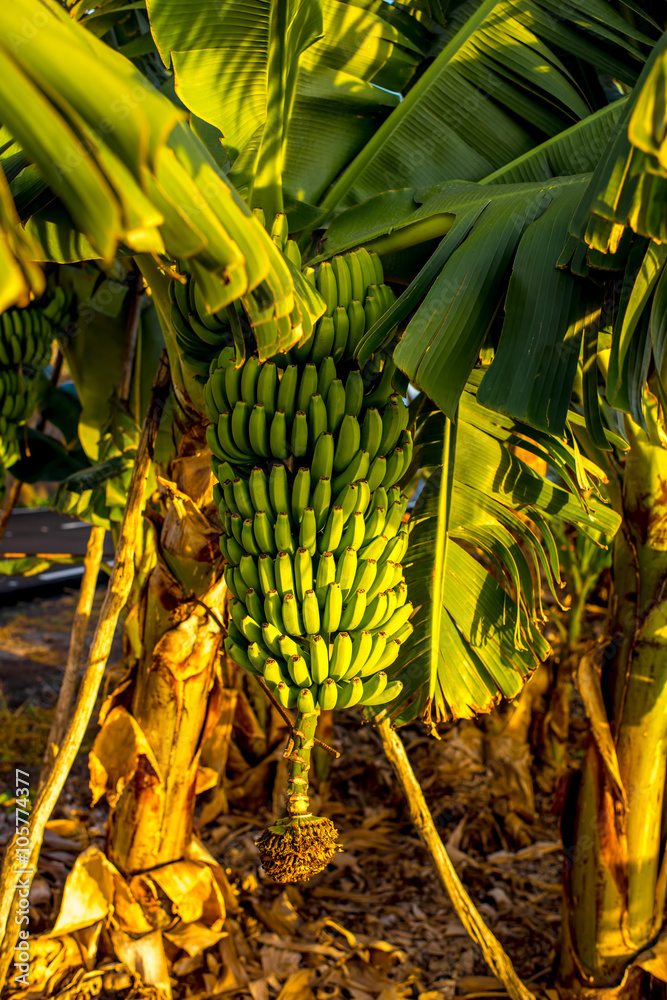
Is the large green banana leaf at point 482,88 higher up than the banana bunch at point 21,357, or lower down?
higher up

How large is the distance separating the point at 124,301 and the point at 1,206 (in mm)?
2447

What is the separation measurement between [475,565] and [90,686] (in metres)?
1.07

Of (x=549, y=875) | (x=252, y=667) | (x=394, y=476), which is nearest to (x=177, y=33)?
(x=394, y=476)

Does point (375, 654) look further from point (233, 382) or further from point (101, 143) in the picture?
point (101, 143)

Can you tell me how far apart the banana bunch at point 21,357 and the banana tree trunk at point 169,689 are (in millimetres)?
1049

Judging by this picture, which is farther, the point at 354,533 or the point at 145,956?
the point at 145,956

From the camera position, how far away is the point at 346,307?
1.24m

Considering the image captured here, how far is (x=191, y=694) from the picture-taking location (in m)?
1.86

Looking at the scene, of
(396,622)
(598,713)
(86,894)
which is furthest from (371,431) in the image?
(86,894)

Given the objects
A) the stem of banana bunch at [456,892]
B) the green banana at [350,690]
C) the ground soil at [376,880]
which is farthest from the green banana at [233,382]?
the ground soil at [376,880]

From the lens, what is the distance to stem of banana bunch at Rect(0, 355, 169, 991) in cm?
166

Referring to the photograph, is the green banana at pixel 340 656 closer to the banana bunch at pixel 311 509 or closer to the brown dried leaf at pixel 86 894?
the banana bunch at pixel 311 509

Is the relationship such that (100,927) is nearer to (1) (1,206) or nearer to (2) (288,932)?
(2) (288,932)

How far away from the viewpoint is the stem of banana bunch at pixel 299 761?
1144 millimetres
